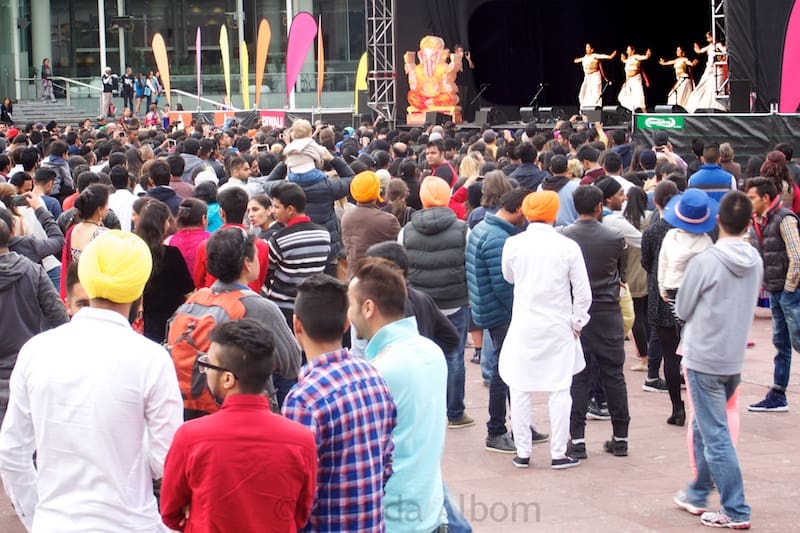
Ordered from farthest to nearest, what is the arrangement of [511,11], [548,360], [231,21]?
1. [231,21]
2. [511,11]
3. [548,360]

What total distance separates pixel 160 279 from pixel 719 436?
2.87 meters

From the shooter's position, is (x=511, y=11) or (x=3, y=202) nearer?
(x=3, y=202)

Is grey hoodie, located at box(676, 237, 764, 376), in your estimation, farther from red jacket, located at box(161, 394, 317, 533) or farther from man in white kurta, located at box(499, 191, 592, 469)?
red jacket, located at box(161, 394, 317, 533)

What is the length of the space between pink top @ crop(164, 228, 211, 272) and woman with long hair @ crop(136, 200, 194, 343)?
29 centimetres

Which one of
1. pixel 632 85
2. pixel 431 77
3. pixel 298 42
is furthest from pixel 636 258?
pixel 431 77

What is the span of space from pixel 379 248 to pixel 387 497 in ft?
5.78

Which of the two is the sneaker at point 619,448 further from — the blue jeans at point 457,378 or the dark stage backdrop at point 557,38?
the dark stage backdrop at point 557,38

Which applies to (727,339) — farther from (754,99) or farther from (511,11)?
(511,11)

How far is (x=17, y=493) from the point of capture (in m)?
3.74

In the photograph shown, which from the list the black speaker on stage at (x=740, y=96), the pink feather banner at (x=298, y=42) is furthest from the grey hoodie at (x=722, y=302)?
the pink feather banner at (x=298, y=42)

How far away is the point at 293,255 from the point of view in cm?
661

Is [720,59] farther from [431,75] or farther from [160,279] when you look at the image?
[160,279]

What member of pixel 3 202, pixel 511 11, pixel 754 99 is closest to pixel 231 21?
pixel 511 11

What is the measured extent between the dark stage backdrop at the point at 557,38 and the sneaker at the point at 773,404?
2130cm
